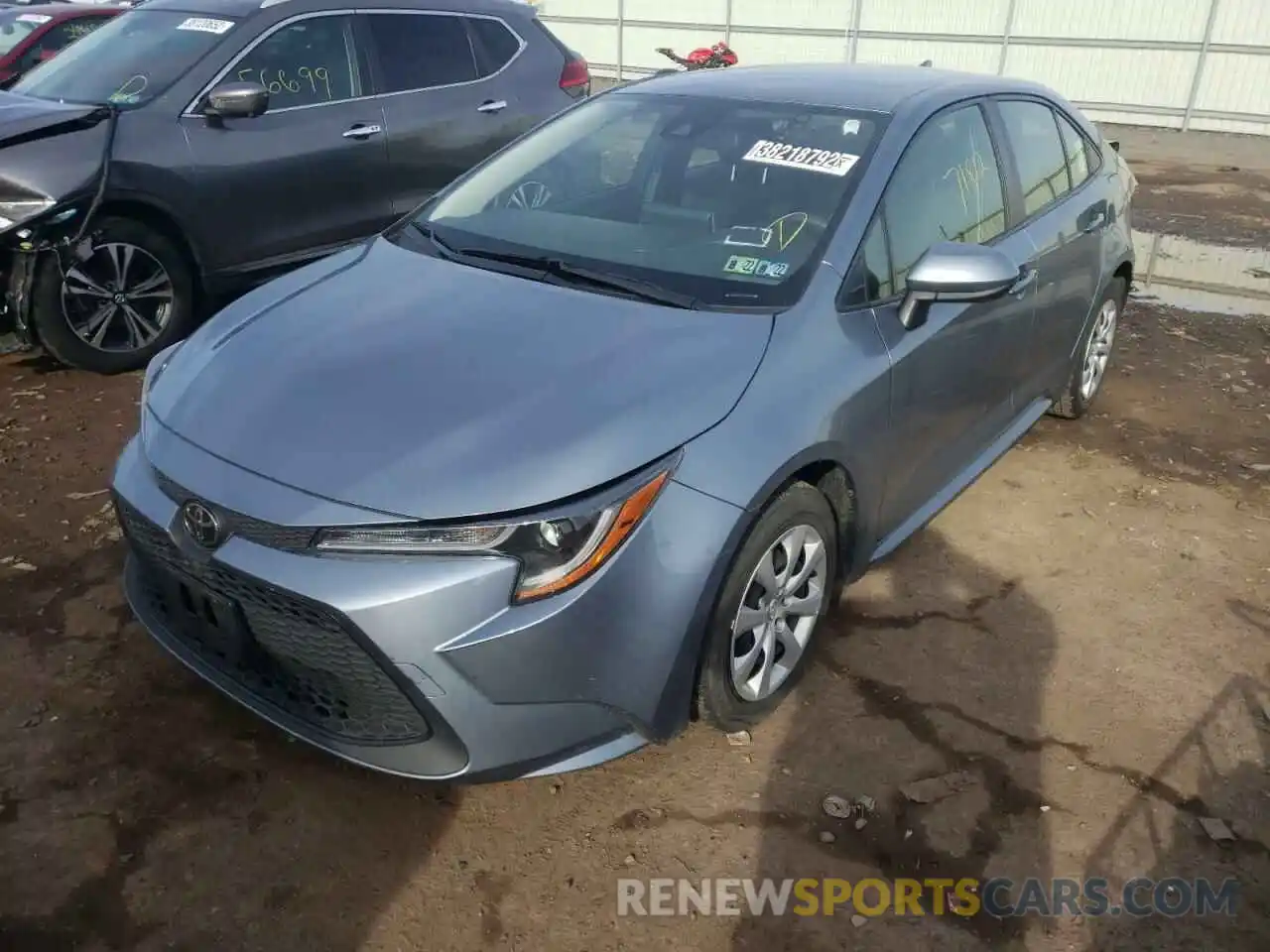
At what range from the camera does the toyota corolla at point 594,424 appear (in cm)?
210

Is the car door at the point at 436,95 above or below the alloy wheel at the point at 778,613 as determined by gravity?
above

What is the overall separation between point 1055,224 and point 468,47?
3875mm

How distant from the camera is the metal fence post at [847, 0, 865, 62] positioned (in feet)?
64.1

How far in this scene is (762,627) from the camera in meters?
2.65

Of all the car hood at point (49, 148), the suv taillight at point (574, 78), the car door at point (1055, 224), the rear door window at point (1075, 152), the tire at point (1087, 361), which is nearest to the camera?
the car door at point (1055, 224)

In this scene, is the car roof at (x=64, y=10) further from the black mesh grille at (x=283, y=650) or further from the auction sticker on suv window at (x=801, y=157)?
the black mesh grille at (x=283, y=650)

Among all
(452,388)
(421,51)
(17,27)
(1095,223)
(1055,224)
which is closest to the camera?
(452,388)

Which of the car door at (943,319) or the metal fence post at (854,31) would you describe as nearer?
the car door at (943,319)

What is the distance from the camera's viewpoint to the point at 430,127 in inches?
231

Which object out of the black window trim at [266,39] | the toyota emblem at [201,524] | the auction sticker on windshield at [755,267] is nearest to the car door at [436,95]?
the black window trim at [266,39]

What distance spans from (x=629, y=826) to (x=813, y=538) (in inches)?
35.2

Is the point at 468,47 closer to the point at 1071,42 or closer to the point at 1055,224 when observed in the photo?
the point at 1055,224

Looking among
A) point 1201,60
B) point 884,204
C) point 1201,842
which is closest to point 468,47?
point 884,204

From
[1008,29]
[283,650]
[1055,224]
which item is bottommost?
[1008,29]
